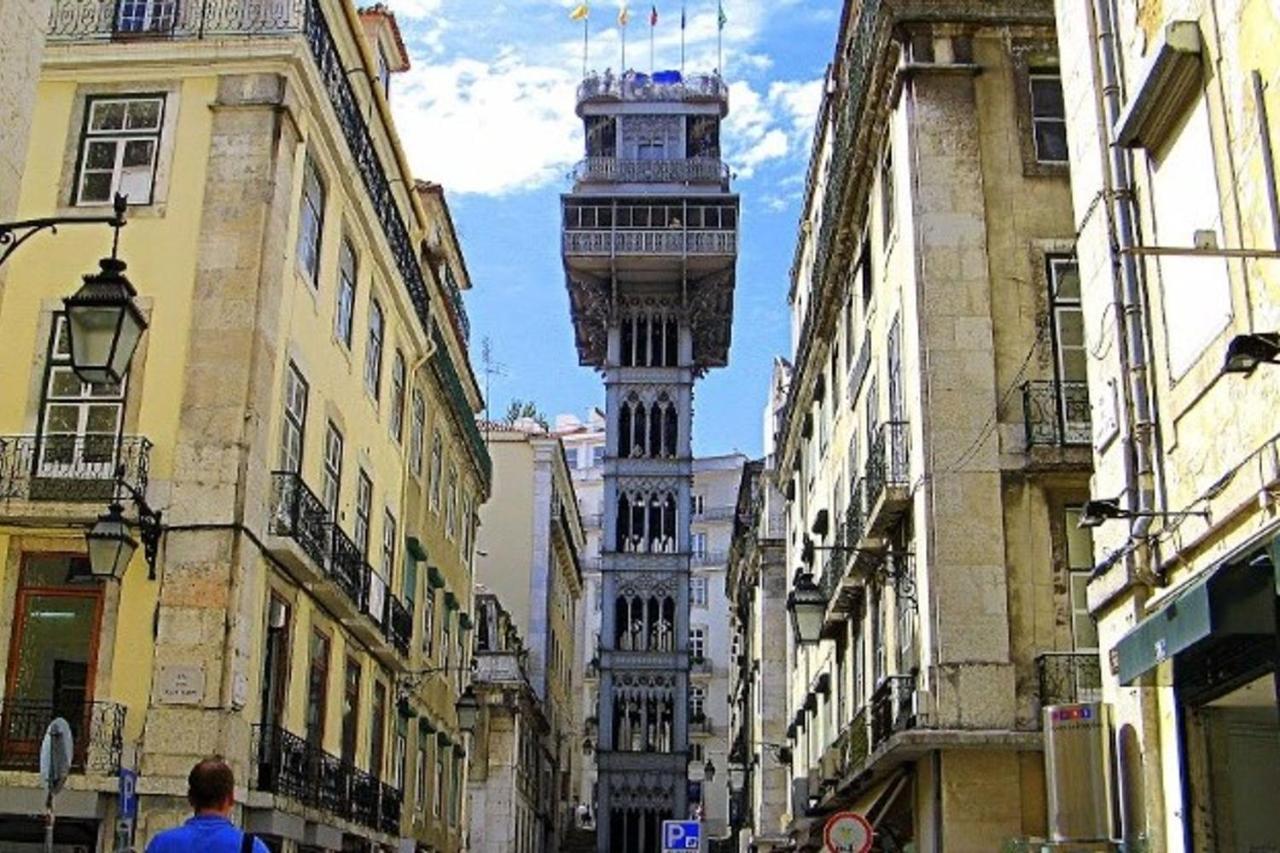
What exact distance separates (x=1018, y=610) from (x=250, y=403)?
8.57 meters

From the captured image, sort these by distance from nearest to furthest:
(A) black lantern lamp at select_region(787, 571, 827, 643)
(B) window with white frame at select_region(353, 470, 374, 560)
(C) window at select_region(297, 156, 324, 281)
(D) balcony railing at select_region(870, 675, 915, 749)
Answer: (A) black lantern lamp at select_region(787, 571, 827, 643)
(D) balcony railing at select_region(870, 675, 915, 749)
(C) window at select_region(297, 156, 324, 281)
(B) window with white frame at select_region(353, 470, 374, 560)

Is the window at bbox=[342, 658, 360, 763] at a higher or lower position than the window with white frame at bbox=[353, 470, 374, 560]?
lower

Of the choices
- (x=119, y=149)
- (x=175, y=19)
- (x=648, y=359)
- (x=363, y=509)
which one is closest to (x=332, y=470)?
(x=363, y=509)

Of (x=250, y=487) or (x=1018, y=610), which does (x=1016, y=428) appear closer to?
(x=1018, y=610)

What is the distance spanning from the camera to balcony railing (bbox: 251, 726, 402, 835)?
1747cm

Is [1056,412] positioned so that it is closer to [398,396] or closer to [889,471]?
[889,471]

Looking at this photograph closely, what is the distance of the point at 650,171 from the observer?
202ft

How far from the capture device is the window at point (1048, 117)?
1827cm

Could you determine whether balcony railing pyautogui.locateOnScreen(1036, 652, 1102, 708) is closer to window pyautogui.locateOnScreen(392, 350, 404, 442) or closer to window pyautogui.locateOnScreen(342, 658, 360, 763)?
window pyautogui.locateOnScreen(342, 658, 360, 763)

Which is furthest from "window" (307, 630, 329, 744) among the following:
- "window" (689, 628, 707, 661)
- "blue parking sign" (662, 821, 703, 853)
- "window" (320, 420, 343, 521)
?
"window" (689, 628, 707, 661)

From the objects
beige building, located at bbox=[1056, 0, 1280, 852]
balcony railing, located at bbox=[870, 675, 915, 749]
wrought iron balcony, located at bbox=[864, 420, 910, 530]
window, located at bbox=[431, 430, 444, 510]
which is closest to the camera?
beige building, located at bbox=[1056, 0, 1280, 852]

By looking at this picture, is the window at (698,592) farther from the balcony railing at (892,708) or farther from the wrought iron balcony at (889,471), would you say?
the wrought iron balcony at (889,471)

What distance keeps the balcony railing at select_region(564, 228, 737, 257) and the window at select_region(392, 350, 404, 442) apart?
34272 millimetres

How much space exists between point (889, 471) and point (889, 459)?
16cm
